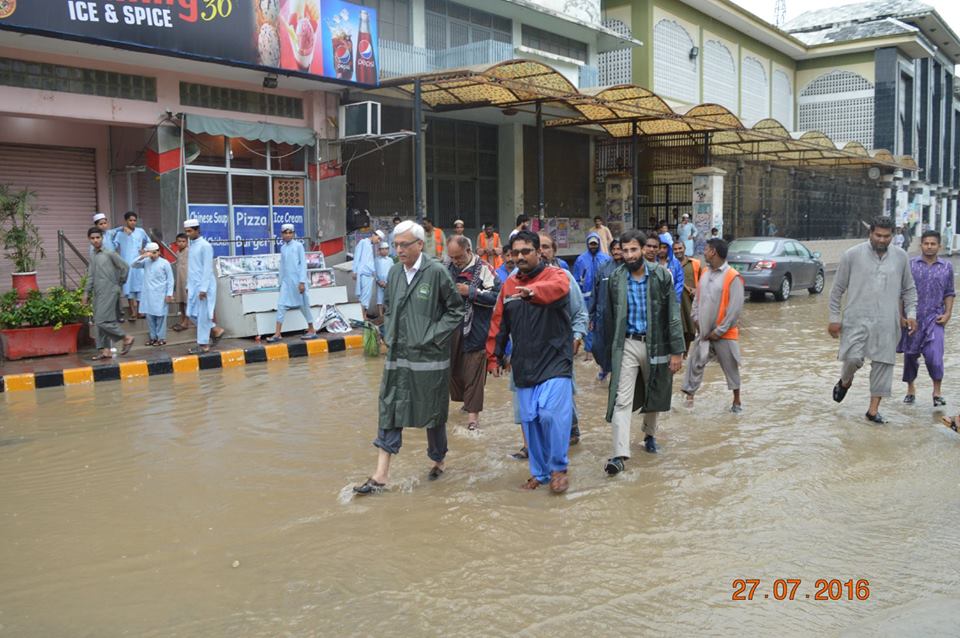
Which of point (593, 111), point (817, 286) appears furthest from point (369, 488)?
point (817, 286)

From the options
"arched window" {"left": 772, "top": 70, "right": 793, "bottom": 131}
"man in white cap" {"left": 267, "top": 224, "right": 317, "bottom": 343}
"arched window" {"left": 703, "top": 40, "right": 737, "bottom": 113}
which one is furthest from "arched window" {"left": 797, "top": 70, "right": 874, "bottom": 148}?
"man in white cap" {"left": 267, "top": 224, "right": 317, "bottom": 343}

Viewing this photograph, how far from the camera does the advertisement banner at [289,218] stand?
51.3 ft

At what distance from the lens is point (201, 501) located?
5379 mm

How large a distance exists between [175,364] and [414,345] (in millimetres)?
6379

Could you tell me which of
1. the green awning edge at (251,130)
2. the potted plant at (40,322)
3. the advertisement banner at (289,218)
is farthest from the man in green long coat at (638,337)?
the advertisement banner at (289,218)

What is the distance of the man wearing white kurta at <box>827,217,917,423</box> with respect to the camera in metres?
7.11

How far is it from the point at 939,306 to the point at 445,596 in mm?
5852

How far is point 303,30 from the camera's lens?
14.4 m

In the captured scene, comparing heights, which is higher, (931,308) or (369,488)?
(931,308)

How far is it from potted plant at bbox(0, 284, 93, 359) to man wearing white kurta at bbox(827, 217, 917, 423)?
29.8ft

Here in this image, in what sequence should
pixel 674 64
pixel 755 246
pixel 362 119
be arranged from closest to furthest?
pixel 362 119, pixel 755 246, pixel 674 64

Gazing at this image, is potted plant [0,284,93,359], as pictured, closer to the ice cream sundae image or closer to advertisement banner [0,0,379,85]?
advertisement banner [0,0,379,85]
